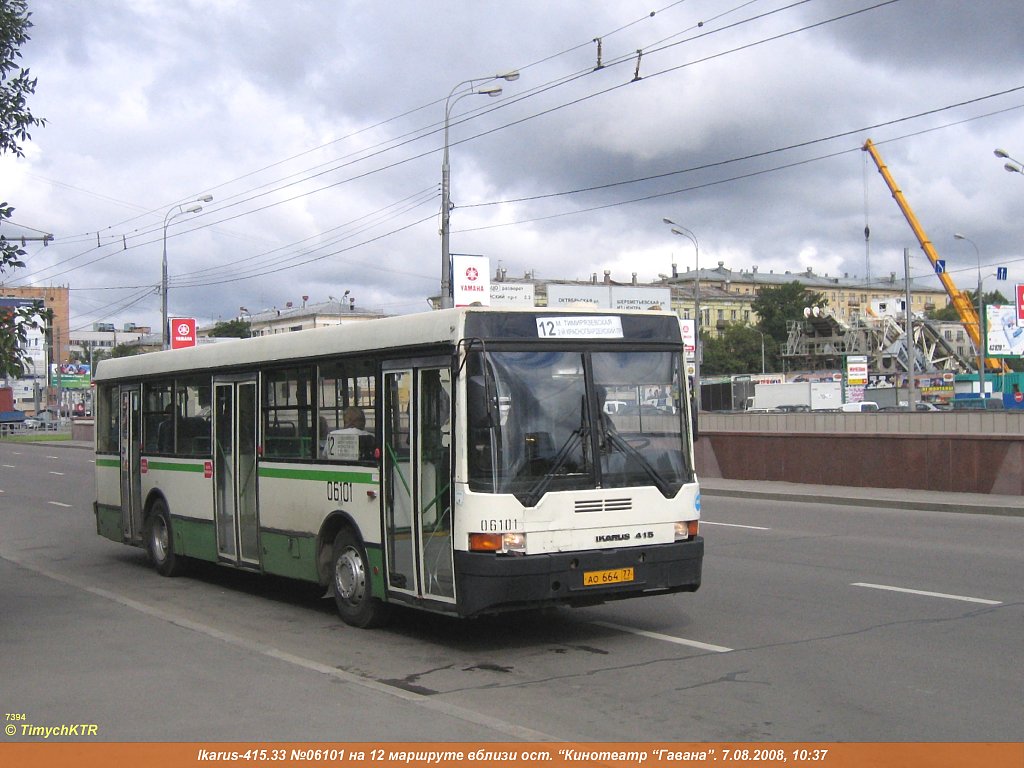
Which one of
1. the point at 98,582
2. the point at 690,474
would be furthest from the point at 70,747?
the point at 98,582

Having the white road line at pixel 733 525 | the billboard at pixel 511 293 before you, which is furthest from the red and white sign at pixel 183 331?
the white road line at pixel 733 525

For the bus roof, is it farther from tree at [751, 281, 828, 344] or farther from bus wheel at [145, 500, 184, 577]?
tree at [751, 281, 828, 344]

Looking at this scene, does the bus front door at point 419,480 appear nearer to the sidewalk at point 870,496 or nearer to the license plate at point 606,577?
the license plate at point 606,577

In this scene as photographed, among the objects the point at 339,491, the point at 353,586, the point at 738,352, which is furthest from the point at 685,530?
the point at 738,352

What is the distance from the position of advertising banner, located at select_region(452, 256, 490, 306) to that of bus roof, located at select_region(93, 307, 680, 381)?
53.2 ft

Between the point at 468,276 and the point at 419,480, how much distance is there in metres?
22.2

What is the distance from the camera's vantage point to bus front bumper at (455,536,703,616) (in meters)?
8.15

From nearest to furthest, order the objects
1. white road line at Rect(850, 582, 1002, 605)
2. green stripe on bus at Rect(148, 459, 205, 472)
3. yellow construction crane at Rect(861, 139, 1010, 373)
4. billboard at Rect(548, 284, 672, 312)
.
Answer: white road line at Rect(850, 582, 1002, 605), green stripe on bus at Rect(148, 459, 205, 472), billboard at Rect(548, 284, 672, 312), yellow construction crane at Rect(861, 139, 1010, 373)

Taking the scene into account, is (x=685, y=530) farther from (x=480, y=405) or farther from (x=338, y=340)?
(x=338, y=340)

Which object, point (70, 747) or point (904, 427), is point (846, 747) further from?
point (904, 427)

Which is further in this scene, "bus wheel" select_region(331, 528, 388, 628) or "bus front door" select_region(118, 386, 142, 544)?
"bus front door" select_region(118, 386, 142, 544)

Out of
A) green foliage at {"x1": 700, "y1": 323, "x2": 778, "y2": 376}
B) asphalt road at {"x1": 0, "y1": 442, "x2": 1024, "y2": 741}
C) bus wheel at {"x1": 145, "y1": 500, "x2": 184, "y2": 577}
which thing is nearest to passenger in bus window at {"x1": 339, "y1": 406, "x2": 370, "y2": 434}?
asphalt road at {"x1": 0, "y1": 442, "x2": 1024, "y2": 741}

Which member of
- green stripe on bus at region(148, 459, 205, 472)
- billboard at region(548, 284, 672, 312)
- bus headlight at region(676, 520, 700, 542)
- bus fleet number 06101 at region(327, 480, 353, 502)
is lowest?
bus headlight at region(676, 520, 700, 542)

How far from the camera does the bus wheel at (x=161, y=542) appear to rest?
13438 millimetres
